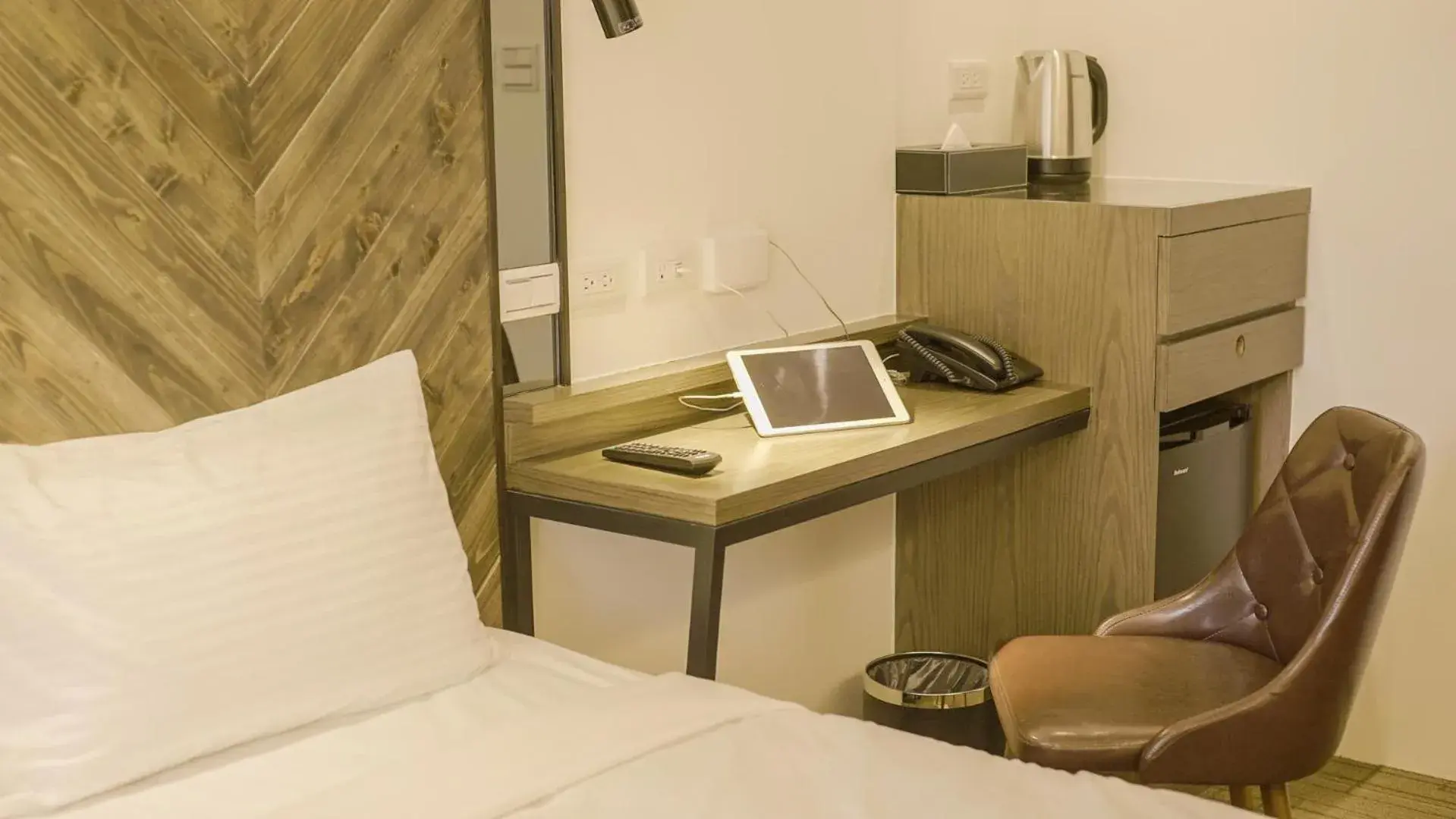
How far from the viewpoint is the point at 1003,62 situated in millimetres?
3340

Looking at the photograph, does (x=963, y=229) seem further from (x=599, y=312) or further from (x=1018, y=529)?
(x=599, y=312)

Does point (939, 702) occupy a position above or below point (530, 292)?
below

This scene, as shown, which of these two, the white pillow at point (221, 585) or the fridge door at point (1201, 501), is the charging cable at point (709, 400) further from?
the fridge door at point (1201, 501)

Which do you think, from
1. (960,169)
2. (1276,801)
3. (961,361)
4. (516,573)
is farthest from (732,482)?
(960,169)

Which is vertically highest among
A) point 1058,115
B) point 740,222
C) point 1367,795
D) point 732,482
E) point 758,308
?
point 1058,115

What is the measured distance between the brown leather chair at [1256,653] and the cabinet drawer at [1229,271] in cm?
39

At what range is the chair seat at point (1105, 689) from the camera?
2.19 m

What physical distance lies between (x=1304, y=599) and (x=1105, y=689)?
0.34 meters

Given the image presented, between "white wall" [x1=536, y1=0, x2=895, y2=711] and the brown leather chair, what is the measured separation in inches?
22.9

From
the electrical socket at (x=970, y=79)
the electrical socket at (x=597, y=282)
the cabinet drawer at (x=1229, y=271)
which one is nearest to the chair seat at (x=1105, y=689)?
the cabinet drawer at (x=1229, y=271)

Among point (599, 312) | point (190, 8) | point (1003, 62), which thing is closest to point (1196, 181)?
point (1003, 62)

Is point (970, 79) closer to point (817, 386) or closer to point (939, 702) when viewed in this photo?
point (817, 386)

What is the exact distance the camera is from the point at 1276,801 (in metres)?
2.27

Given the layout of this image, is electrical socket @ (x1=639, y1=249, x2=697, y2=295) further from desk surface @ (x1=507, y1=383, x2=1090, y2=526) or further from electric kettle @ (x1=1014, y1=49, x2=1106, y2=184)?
electric kettle @ (x1=1014, y1=49, x2=1106, y2=184)
